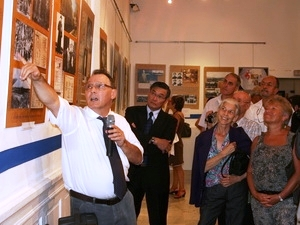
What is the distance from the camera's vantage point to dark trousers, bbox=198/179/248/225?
3162 millimetres

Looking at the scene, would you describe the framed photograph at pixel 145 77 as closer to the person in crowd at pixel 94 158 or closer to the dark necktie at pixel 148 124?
the dark necktie at pixel 148 124

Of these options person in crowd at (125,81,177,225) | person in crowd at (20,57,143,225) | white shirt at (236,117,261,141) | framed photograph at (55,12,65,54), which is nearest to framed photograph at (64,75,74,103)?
framed photograph at (55,12,65,54)

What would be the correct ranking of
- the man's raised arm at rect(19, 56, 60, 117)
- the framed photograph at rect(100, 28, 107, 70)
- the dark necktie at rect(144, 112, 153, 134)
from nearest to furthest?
the man's raised arm at rect(19, 56, 60, 117) < the dark necktie at rect(144, 112, 153, 134) < the framed photograph at rect(100, 28, 107, 70)

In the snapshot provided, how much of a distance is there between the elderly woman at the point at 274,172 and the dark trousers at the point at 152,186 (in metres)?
0.92

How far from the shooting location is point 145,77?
916 cm

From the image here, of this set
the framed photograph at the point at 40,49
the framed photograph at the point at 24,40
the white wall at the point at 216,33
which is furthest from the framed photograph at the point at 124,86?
the framed photograph at the point at 24,40

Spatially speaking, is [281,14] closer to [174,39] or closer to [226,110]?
[174,39]

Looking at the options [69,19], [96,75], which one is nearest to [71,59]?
[69,19]

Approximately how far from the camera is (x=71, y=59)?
2762mm

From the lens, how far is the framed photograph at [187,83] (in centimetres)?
920

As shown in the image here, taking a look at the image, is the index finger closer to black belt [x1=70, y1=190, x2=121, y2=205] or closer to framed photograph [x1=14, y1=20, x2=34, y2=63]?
framed photograph [x1=14, y1=20, x2=34, y2=63]

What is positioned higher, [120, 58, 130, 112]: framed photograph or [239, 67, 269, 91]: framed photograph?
[239, 67, 269, 91]: framed photograph

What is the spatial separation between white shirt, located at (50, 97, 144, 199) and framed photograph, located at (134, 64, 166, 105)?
6896 mm

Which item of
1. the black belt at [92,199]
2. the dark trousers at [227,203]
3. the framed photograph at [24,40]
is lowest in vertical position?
the dark trousers at [227,203]
